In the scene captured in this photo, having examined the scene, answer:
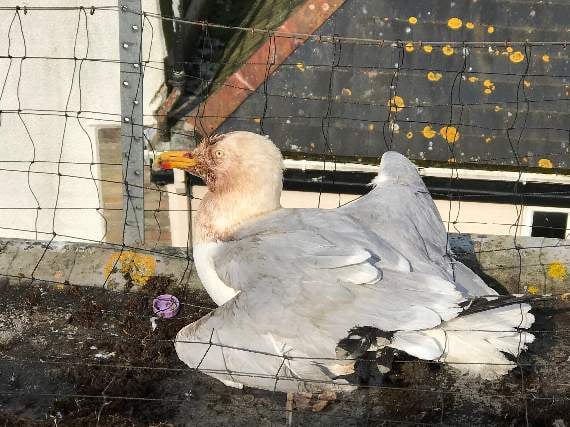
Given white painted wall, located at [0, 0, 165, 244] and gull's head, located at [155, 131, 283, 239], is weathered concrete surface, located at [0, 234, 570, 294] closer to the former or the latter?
gull's head, located at [155, 131, 283, 239]

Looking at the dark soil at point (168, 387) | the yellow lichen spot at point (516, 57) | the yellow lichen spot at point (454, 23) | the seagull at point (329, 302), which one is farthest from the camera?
the yellow lichen spot at point (454, 23)

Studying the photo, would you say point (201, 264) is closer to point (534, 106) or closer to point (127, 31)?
point (127, 31)

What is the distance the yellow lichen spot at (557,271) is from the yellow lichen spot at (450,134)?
2.09 m

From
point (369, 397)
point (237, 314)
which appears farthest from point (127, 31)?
point (369, 397)

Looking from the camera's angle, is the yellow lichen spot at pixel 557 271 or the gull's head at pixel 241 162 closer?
the gull's head at pixel 241 162

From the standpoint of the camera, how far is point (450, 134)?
7.40 metres

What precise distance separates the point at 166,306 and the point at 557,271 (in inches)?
97.5

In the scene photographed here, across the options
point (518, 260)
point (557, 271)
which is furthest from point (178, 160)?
point (557, 271)

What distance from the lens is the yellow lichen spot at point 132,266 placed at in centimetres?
549

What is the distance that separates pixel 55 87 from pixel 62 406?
5.62 m

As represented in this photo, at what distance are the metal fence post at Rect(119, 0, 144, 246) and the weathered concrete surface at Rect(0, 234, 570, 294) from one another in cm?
22

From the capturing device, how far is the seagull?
13.7 ft

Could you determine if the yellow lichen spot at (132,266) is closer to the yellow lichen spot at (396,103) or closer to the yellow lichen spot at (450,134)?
the yellow lichen spot at (396,103)

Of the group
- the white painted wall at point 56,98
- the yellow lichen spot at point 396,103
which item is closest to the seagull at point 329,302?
the yellow lichen spot at point 396,103
